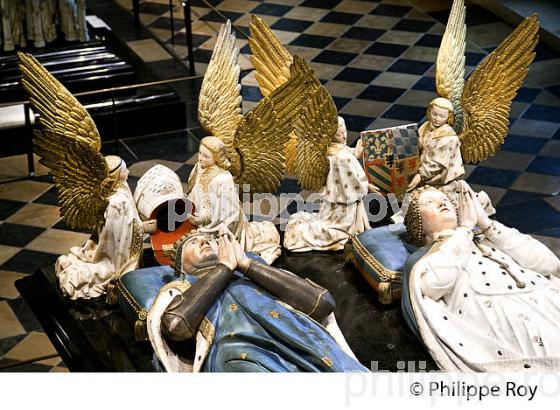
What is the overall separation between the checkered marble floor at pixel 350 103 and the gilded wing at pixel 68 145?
1.20 metres

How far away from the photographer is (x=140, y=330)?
21.8ft

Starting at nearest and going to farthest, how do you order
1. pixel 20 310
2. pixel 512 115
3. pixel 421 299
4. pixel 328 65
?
pixel 421 299
pixel 20 310
pixel 512 115
pixel 328 65

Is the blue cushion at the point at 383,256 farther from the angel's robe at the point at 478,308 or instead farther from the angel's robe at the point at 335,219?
the angel's robe at the point at 478,308

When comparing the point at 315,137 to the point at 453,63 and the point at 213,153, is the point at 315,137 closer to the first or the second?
the point at 213,153

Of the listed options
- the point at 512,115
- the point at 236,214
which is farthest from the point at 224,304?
the point at 512,115

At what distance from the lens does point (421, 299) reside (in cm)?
650

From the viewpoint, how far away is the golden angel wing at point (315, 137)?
716cm

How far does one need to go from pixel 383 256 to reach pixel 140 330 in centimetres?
144

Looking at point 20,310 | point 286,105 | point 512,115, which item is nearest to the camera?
point 286,105

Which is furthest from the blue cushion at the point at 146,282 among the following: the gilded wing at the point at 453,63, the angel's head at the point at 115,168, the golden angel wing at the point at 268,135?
the gilded wing at the point at 453,63

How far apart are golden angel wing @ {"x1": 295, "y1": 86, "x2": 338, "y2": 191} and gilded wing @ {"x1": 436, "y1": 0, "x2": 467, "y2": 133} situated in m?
0.74

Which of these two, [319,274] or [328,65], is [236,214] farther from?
[328,65]

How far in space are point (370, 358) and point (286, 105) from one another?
1.46m

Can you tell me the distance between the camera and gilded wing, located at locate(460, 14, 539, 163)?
24.8 ft
